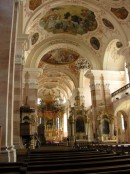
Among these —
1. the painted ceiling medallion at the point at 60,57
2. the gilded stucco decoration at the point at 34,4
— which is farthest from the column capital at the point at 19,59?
the painted ceiling medallion at the point at 60,57

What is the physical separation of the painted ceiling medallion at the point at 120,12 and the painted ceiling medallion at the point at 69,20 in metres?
2.08

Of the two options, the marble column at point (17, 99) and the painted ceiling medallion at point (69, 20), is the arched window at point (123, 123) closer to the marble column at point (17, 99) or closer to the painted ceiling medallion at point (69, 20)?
the painted ceiling medallion at point (69, 20)

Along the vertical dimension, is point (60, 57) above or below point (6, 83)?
above

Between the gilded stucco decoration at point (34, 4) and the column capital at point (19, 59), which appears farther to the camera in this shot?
the gilded stucco decoration at point (34, 4)

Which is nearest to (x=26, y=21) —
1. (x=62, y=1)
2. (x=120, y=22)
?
(x=62, y=1)

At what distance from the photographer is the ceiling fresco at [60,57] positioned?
20.4 metres

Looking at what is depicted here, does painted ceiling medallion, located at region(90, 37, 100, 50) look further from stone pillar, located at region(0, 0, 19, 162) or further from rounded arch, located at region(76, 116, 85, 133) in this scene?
stone pillar, located at region(0, 0, 19, 162)

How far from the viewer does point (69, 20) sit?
15.4 metres

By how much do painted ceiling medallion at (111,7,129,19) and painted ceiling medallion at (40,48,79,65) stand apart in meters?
8.05

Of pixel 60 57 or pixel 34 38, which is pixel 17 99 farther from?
pixel 60 57

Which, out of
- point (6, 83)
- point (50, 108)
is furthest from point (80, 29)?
point (50, 108)

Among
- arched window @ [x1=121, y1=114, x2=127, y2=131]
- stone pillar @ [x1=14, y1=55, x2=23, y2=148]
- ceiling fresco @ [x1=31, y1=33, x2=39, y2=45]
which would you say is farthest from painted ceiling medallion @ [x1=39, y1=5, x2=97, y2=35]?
arched window @ [x1=121, y1=114, x2=127, y2=131]

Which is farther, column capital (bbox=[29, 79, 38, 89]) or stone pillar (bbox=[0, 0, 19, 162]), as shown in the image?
column capital (bbox=[29, 79, 38, 89])

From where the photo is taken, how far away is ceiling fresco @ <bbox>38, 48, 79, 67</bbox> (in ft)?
66.9
